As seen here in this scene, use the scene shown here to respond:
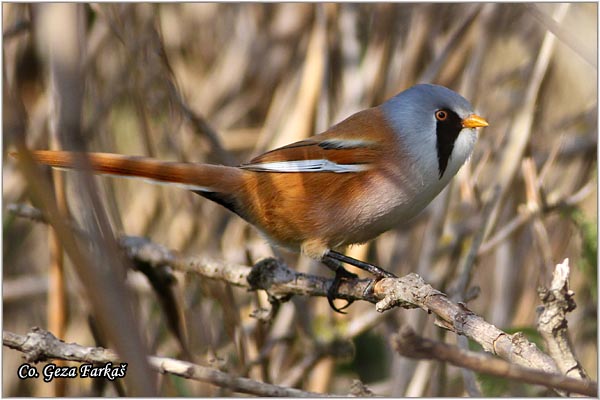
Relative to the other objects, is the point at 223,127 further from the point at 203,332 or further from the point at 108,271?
the point at 108,271

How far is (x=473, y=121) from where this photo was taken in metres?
3.03

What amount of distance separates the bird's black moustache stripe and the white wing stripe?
1.03 ft

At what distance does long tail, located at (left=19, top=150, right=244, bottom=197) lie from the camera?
2557 millimetres

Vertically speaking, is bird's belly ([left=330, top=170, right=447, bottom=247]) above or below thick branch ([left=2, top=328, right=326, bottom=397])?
above

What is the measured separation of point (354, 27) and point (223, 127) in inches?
45.8

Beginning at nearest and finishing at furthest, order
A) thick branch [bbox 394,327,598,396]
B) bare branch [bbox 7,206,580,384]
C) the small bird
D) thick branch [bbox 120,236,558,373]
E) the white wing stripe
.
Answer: thick branch [bbox 394,327,598,396]
thick branch [bbox 120,236,558,373]
bare branch [bbox 7,206,580,384]
the small bird
the white wing stripe

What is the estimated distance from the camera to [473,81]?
3.48 metres

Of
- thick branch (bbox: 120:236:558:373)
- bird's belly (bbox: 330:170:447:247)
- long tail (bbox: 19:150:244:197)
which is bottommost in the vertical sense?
thick branch (bbox: 120:236:558:373)

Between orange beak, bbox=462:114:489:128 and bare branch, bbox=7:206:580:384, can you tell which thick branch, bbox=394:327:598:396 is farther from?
orange beak, bbox=462:114:489:128

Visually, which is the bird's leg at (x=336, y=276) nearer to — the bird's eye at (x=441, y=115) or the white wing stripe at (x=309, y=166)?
the white wing stripe at (x=309, y=166)

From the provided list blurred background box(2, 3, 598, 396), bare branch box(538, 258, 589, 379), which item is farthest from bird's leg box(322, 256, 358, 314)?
bare branch box(538, 258, 589, 379)

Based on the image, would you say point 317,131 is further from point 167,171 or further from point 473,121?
point 167,171

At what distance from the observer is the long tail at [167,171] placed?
2557mm

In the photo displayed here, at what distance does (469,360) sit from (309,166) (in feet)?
6.53
